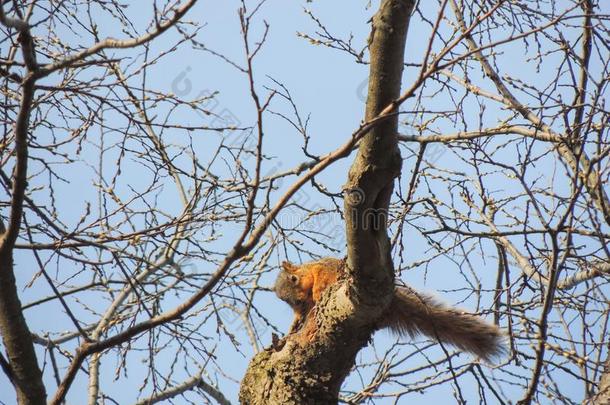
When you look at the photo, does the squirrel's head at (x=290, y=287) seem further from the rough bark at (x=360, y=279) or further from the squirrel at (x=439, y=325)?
the rough bark at (x=360, y=279)

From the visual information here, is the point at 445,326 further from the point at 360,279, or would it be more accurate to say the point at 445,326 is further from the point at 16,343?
the point at 16,343

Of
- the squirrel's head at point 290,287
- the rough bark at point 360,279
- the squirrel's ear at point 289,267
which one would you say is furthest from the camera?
the squirrel's ear at point 289,267

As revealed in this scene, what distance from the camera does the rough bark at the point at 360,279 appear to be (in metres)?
2.62

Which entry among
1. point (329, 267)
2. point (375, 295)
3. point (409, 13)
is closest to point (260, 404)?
point (375, 295)

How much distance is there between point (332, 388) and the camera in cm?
321

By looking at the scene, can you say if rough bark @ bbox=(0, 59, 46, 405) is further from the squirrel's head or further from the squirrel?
the squirrel's head

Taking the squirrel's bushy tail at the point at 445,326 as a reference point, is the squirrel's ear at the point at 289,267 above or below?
above

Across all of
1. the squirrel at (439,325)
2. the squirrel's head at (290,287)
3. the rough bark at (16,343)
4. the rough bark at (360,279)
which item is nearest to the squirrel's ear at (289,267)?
the squirrel's head at (290,287)

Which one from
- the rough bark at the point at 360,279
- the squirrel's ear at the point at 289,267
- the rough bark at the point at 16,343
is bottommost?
the rough bark at the point at 16,343

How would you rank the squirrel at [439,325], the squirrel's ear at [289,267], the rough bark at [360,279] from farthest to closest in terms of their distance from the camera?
the squirrel's ear at [289,267] < the squirrel at [439,325] < the rough bark at [360,279]

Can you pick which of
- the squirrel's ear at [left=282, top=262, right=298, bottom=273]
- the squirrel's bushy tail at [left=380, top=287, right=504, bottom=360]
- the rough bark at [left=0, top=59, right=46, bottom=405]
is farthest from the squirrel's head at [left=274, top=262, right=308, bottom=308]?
the rough bark at [left=0, top=59, right=46, bottom=405]

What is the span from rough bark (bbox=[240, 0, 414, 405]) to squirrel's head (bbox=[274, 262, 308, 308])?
4.73ft

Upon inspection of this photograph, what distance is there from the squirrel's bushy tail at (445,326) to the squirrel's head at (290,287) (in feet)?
3.17

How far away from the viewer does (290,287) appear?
504 centimetres
